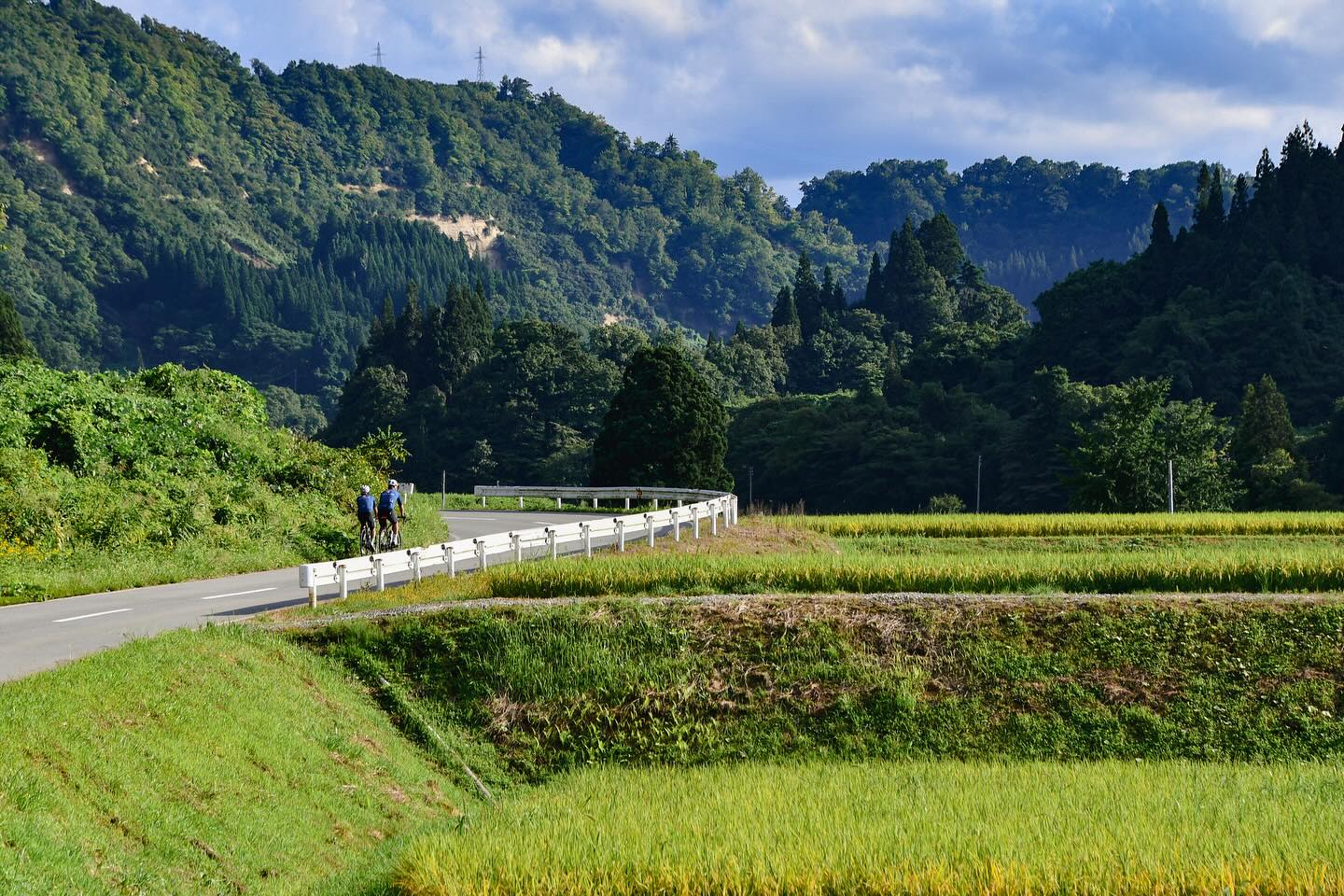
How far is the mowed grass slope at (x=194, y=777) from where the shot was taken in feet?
38.2

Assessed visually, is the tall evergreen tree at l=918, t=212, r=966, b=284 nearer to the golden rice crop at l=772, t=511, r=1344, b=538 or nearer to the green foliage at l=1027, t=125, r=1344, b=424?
the green foliage at l=1027, t=125, r=1344, b=424

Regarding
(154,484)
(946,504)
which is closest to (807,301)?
(946,504)

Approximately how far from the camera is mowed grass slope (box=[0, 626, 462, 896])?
458 inches

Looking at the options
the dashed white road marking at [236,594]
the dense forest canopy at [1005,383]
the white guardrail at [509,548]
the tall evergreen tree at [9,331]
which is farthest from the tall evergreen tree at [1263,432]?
the dashed white road marking at [236,594]

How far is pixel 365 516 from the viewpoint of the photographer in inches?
1144

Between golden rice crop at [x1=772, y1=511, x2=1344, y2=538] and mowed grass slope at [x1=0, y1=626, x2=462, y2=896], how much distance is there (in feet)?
83.4

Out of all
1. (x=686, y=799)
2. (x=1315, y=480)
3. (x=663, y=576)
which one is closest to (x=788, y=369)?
(x=1315, y=480)

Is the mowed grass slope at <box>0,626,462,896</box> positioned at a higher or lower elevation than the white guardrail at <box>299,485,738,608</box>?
lower

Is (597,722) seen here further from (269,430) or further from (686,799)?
(269,430)

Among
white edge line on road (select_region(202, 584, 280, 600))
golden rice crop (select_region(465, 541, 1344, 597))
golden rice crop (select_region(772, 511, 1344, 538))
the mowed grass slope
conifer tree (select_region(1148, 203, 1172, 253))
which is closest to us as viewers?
the mowed grass slope

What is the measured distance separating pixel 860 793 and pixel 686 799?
186 centimetres

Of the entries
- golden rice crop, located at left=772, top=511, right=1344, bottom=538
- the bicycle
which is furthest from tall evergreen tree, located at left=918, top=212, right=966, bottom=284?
the bicycle

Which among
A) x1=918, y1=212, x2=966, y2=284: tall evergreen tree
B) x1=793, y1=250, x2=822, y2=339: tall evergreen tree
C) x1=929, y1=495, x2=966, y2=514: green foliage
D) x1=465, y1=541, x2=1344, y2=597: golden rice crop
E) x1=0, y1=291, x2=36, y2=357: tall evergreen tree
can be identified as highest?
x1=918, y1=212, x2=966, y2=284: tall evergreen tree

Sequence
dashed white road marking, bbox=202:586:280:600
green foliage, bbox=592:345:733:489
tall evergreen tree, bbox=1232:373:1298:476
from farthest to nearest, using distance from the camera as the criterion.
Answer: tall evergreen tree, bbox=1232:373:1298:476 < green foliage, bbox=592:345:733:489 < dashed white road marking, bbox=202:586:280:600
